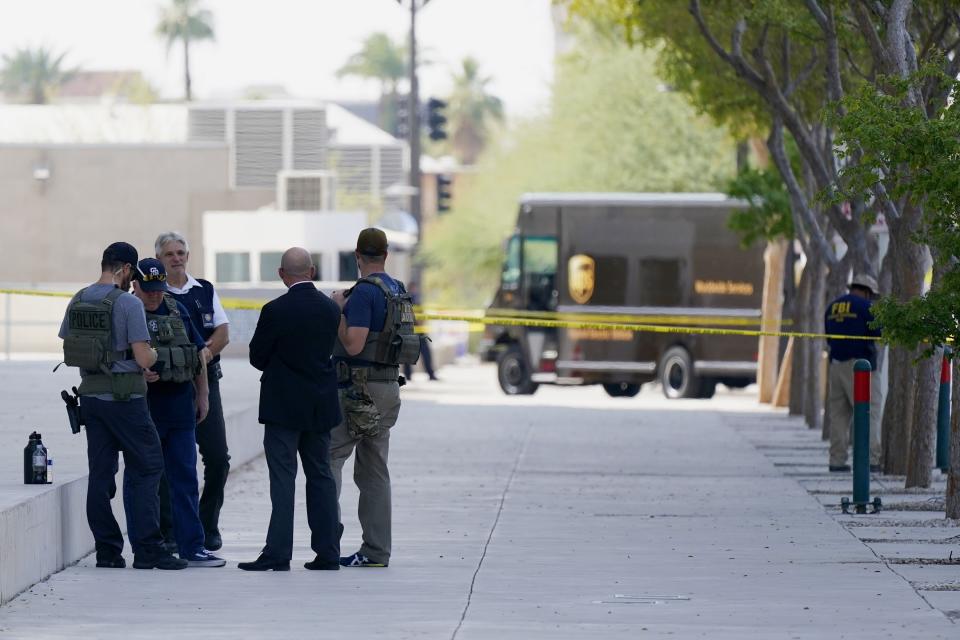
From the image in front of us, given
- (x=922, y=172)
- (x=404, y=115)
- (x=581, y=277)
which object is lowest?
(x=581, y=277)

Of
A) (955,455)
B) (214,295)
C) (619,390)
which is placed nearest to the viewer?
(214,295)

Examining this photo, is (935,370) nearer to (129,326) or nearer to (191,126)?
(129,326)

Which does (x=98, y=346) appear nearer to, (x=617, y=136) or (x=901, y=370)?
(x=901, y=370)

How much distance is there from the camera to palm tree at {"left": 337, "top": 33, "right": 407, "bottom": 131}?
141 metres

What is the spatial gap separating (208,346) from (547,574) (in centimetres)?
241

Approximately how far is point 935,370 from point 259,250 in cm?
4019

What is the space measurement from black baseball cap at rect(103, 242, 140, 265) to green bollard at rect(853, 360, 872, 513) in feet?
20.3

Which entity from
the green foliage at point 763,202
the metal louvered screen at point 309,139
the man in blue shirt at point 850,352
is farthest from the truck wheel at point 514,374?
the metal louvered screen at point 309,139

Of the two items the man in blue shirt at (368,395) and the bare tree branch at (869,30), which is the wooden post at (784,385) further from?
the man in blue shirt at (368,395)

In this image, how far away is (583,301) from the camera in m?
37.5

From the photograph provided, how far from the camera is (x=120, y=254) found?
1203 centimetres

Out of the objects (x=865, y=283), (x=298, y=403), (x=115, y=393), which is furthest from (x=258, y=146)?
(x=115, y=393)

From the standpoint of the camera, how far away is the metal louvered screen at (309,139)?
69.9 m

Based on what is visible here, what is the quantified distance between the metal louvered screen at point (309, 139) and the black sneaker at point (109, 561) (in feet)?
187
